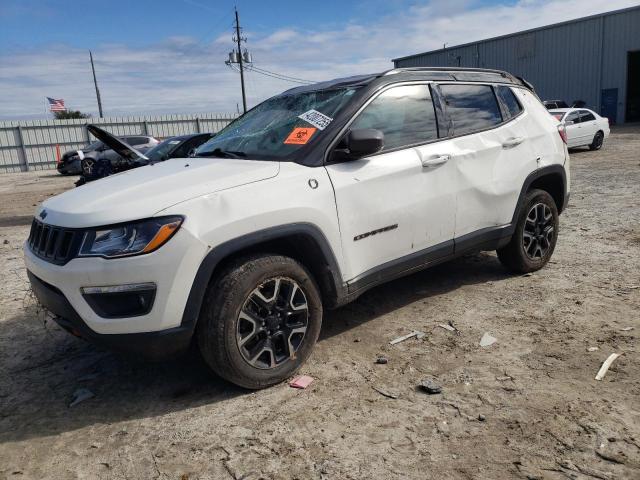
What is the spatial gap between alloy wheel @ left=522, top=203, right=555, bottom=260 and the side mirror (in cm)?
205

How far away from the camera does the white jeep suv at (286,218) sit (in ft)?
8.55

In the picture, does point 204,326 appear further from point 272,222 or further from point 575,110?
point 575,110

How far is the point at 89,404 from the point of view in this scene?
303 cm

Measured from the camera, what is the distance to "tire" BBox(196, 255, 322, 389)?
2.76 metres

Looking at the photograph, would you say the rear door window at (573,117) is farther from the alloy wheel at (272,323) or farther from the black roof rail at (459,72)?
the alloy wheel at (272,323)

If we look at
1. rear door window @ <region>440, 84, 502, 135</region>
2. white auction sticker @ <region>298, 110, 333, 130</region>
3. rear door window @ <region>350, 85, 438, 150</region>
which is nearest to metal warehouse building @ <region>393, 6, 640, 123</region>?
rear door window @ <region>440, 84, 502, 135</region>

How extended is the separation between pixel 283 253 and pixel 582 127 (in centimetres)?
1572

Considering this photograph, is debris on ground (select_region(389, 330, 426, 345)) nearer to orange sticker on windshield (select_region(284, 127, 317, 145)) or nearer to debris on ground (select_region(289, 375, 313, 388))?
debris on ground (select_region(289, 375, 313, 388))

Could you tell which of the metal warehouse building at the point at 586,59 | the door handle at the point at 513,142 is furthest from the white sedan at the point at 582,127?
the metal warehouse building at the point at 586,59

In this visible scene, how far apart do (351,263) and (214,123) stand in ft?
96.1

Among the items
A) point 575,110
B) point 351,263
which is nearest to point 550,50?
point 575,110

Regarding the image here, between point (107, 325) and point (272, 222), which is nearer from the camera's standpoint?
point (107, 325)

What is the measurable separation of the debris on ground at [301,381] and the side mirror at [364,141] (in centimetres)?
142

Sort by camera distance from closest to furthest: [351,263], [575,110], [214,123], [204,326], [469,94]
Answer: [204,326]
[351,263]
[469,94]
[575,110]
[214,123]
